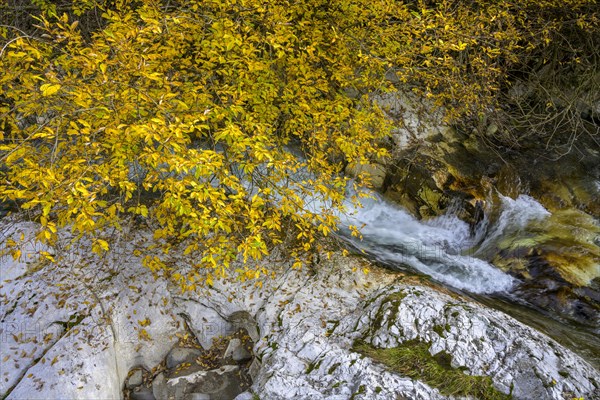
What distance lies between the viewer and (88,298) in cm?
445

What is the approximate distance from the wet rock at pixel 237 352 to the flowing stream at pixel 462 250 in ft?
6.29

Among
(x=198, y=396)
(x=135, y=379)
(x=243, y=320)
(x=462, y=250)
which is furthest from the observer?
(x=462, y=250)

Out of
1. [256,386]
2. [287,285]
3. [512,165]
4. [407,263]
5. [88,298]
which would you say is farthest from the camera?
[512,165]

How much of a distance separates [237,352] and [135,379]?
1.03 metres

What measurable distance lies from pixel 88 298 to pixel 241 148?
97.5 inches

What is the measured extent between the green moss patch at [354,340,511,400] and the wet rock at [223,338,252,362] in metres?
1.26

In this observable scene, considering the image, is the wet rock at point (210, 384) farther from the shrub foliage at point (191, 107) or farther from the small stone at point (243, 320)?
the shrub foliage at point (191, 107)

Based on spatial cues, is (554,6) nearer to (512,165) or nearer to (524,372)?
(512,165)

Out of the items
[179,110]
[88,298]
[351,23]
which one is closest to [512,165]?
[351,23]

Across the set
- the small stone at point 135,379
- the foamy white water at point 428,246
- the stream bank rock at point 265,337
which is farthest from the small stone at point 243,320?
the foamy white water at point 428,246

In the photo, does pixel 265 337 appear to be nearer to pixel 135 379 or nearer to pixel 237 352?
pixel 237 352

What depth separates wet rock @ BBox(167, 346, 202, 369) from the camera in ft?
13.9

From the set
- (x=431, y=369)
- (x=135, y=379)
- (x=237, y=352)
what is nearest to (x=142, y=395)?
(x=135, y=379)

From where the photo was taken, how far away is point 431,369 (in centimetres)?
331
